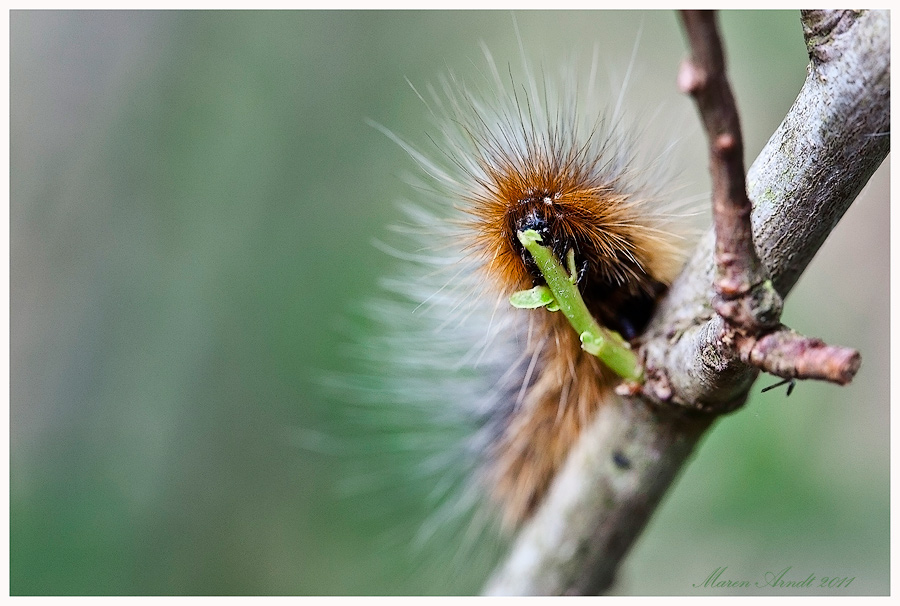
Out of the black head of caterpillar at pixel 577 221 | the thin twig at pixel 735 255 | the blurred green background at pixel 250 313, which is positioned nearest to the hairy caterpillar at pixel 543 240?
the black head of caterpillar at pixel 577 221

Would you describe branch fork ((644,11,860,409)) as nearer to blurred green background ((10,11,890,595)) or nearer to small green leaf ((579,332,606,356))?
small green leaf ((579,332,606,356))

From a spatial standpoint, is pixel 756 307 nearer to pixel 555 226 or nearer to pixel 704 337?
pixel 704 337

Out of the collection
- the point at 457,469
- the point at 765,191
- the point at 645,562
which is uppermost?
the point at 765,191

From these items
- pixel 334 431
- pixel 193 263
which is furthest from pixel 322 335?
pixel 193 263

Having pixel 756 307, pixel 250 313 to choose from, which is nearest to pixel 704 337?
pixel 756 307

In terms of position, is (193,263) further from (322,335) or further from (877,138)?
(877,138)
